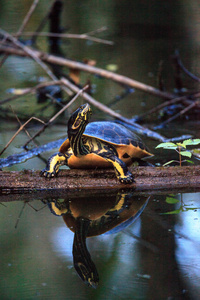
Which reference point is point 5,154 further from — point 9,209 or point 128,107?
point 128,107

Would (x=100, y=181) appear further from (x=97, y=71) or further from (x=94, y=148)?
(x=97, y=71)

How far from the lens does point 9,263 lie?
2277 millimetres

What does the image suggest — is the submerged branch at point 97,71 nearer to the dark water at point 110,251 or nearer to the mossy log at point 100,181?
the dark water at point 110,251

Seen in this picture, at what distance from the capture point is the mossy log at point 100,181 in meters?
3.13

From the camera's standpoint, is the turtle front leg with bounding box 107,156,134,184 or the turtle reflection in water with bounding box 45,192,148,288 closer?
the turtle reflection in water with bounding box 45,192,148,288

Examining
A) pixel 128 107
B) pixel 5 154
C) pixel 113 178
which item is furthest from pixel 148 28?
pixel 113 178

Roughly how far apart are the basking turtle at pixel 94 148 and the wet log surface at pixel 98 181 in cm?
8

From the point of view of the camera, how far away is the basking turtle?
10.1 ft

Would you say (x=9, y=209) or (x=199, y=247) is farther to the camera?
(x=9, y=209)

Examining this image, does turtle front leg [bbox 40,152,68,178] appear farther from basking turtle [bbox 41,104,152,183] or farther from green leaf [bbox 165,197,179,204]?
green leaf [bbox 165,197,179,204]

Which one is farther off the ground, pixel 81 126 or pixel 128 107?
pixel 81 126

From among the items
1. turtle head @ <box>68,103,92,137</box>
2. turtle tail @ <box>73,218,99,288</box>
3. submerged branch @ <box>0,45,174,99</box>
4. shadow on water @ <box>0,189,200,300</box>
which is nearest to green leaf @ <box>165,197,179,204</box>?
shadow on water @ <box>0,189,200,300</box>

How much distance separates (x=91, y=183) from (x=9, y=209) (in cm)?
61

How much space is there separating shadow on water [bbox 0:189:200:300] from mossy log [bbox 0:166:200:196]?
6cm
